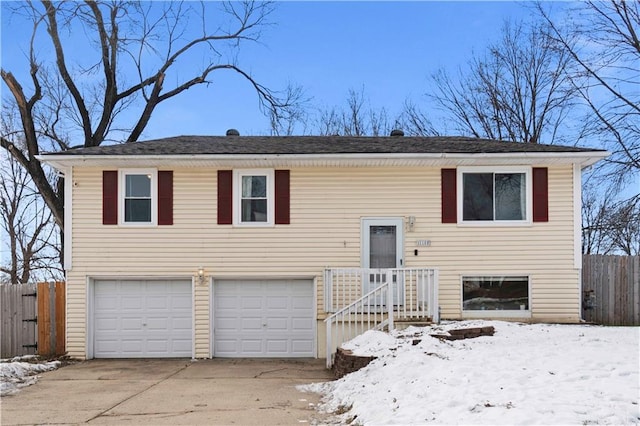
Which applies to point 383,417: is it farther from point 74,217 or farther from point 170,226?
point 74,217

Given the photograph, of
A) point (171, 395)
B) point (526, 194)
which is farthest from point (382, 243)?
point (171, 395)

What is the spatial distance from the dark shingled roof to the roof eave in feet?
0.37

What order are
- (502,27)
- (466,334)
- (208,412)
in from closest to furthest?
(208,412) < (466,334) < (502,27)

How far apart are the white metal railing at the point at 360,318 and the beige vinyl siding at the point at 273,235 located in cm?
97

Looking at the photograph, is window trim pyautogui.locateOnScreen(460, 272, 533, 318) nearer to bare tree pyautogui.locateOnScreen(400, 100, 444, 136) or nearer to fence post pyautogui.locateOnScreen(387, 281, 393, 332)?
fence post pyautogui.locateOnScreen(387, 281, 393, 332)

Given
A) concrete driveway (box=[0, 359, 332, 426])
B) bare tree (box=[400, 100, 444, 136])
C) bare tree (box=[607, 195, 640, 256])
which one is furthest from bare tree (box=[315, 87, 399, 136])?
concrete driveway (box=[0, 359, 332, 426])

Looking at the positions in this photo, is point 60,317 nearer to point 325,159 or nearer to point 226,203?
point 226,203

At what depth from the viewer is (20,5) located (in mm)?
18250

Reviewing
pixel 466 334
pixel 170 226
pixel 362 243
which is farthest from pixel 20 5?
pixel 466 334

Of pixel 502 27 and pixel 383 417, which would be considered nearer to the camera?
pixel 383 417

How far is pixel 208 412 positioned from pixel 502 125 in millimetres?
19776

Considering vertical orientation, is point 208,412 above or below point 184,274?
below

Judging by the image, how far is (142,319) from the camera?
12.5m

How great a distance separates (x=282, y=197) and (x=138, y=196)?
129 inches
